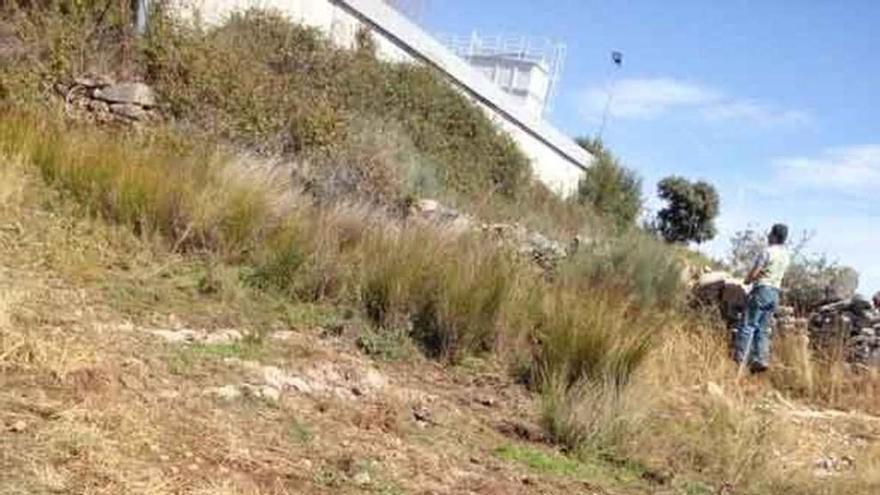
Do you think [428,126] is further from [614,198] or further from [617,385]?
[617,385]

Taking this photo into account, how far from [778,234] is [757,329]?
47.3 inches

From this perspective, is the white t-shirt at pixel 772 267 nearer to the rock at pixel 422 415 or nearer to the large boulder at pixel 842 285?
the large boulder at pixel 842 285

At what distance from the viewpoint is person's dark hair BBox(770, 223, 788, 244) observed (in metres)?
10.4

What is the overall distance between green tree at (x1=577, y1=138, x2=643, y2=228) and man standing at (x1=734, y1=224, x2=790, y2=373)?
16926mm

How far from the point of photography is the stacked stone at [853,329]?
10.6m

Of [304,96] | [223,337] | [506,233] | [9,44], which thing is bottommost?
[223,337]

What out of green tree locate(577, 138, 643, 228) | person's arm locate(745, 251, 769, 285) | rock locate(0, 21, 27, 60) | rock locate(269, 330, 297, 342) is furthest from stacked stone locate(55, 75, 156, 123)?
green tree locate(577, 138, 643, 228)

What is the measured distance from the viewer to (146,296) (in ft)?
22.0

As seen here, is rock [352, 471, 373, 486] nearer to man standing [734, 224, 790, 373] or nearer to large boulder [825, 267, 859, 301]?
man standing [734, 224, 790, 373]

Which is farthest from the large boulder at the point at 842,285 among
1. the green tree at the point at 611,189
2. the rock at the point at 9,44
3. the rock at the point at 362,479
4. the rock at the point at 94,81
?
the green tree at the point at 611,189

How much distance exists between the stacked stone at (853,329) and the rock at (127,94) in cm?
894

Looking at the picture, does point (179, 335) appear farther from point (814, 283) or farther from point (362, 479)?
point (814, 283)

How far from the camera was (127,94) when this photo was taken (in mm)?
12406

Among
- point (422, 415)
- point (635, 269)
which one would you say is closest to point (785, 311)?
point (635, 269)
